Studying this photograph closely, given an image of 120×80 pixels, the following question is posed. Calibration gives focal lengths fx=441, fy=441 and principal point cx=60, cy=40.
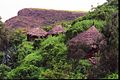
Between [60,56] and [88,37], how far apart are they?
9.59 feet

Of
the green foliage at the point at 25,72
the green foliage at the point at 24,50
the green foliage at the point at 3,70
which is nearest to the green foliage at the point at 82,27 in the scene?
the green foliage at the point at 25,72

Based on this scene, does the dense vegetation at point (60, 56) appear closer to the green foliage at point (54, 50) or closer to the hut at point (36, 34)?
the green foliage at point (54, 50)

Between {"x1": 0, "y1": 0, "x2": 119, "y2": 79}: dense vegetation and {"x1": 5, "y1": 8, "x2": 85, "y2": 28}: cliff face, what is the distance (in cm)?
4958

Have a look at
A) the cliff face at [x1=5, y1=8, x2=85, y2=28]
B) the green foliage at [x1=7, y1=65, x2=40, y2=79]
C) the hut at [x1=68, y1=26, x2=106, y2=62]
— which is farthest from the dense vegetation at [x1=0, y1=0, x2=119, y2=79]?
the cliff face at [x1=5, y1=8, x2=85, y2=28]

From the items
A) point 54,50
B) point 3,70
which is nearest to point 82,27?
point 54,50

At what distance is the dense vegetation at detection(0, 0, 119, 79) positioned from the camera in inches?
1052

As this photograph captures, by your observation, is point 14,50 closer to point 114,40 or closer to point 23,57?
point 23,57

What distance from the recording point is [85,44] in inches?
1229

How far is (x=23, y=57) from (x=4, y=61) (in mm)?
2580

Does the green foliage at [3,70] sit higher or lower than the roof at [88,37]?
lower

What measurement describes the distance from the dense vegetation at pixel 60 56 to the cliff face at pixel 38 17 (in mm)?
49584

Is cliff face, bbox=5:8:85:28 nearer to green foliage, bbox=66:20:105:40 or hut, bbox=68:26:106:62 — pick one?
green foliage, bbox=66:20:105:40

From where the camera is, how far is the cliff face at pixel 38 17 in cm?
9615

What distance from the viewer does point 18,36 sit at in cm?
4656
